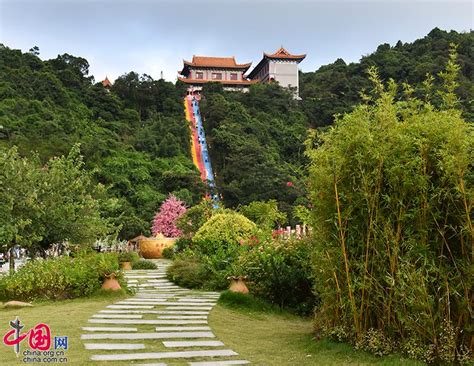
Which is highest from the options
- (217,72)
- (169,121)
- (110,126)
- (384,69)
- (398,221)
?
(217,72)

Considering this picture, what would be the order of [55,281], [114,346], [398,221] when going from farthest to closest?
[55,281] < [114,346] < [398,221]

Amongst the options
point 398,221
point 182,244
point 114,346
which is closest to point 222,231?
point 182,244

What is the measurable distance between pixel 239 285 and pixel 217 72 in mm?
49217

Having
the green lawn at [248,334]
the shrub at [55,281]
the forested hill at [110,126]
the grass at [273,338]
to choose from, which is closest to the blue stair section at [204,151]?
the forested hill at [110,126]

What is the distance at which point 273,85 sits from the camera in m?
49.4

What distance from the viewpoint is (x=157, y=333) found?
4.55 m

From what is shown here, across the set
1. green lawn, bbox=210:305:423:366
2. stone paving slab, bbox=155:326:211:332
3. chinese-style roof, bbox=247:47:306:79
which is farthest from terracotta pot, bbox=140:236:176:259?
chinese-style roof, bbox=247:47:306:79

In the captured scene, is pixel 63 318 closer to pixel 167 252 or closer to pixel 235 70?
pixel 167 252

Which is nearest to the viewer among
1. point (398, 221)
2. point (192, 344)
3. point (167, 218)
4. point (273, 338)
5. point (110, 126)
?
point (398, 221)

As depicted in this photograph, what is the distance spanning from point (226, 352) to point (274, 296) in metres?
2.59

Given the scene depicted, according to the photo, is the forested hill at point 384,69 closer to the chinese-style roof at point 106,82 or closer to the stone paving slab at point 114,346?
the chinese-style roof at point 106,82

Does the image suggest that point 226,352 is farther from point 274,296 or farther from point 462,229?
point 274,296

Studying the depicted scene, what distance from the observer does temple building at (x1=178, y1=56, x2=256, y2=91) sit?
53.4 metres

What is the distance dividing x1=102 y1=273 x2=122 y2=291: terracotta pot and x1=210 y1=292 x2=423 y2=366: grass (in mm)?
1627
